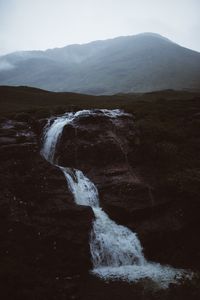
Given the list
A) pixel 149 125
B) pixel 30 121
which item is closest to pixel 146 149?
pixel 149 125

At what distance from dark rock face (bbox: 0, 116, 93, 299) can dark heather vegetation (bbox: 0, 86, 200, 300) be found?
0.18ft

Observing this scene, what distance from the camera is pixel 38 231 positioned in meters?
21.1

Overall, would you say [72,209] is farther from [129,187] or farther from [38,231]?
[129,187]

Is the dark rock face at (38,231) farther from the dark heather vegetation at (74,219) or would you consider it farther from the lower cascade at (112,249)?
the lower cascade at (112,249)

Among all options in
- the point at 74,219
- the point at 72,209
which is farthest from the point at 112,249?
the point at 72,209

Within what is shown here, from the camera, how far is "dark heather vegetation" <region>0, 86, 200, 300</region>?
1880cm

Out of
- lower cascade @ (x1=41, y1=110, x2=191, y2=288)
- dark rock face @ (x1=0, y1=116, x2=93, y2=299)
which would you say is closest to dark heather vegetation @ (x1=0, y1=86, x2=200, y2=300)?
dark rock face @ (x1=0, y1=116, x2=93, y2=299)

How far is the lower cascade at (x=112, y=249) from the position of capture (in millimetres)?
20531

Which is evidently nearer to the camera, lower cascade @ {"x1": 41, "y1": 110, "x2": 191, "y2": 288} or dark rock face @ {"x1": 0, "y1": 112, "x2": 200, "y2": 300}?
dark rock face @ {"x1": 0, "y1": 112, "x2": 200, "y2": 300}

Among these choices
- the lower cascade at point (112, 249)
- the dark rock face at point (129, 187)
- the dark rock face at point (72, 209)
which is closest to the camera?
the dark rock face at point (72, 209)

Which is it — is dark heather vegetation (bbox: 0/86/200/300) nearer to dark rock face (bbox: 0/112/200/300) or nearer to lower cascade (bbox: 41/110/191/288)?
dark rock face (bbox: 0/112/200/300)

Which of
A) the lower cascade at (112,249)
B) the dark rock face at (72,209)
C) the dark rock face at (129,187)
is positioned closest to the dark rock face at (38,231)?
the dark rock face at (72,209)

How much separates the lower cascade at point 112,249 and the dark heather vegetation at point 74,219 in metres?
0.54

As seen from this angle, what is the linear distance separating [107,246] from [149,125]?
13.8 m
